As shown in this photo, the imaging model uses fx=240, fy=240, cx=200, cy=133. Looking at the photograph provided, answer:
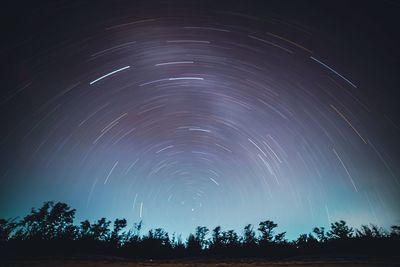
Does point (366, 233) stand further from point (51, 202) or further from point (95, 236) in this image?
point (51, 202)

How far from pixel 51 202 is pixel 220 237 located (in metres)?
34.5

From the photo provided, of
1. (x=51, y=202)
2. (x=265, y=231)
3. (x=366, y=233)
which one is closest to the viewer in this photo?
(x=366, y=233)

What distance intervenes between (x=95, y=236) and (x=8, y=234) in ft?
52.4

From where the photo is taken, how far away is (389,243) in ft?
67.7

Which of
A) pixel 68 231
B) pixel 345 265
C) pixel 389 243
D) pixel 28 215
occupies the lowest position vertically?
pixel 345 265

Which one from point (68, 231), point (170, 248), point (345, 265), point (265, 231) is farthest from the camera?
point (68, 231)

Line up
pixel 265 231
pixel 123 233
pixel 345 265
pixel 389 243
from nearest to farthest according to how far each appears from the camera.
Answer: pixel 345 265 → pixel 389 243 → pixel 265 231 → pixel 123 233

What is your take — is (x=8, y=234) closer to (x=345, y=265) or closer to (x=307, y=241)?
(x=307, y=241)

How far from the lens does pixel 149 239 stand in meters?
36.2

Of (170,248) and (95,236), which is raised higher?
(95,236)

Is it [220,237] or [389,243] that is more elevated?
[220,237]

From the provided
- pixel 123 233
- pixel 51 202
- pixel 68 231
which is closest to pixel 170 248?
pixel 123 233

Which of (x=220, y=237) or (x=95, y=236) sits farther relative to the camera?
(x=95, y=236)

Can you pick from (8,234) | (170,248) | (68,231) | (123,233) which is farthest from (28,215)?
(170,248)
